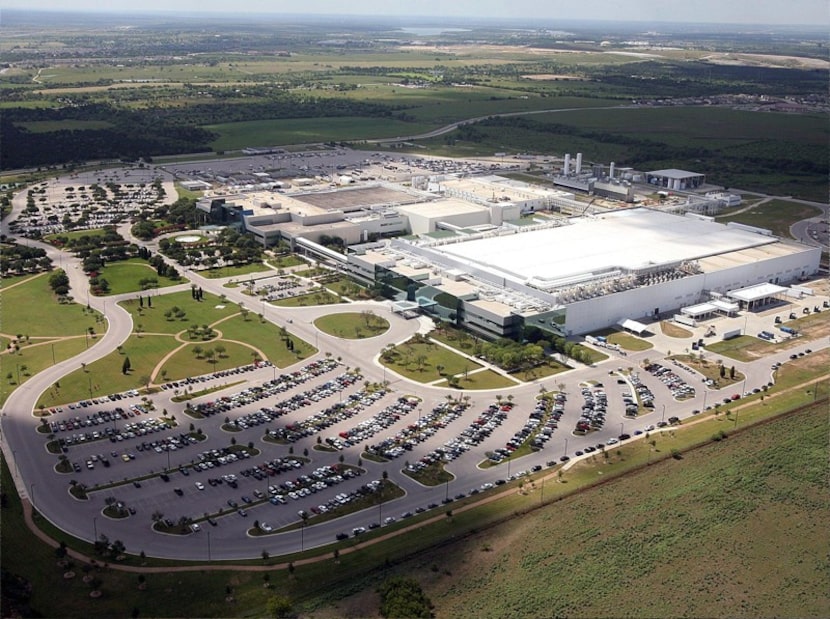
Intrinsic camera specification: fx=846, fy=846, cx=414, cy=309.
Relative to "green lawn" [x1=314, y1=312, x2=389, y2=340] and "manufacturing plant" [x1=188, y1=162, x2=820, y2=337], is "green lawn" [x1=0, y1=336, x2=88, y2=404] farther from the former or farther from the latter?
"manufacturing plant" [x1=188, y1=162, x2=820, y2=337]

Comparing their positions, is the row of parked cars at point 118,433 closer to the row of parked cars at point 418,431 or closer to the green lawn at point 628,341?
the row of parked cars at point 418,431

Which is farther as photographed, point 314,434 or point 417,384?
point 417,384

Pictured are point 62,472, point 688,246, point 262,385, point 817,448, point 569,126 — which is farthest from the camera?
point 569,126

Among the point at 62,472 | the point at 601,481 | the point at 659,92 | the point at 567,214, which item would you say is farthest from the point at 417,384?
the point at 659,92

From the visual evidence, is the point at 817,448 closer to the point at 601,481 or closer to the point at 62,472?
the point at 601,481

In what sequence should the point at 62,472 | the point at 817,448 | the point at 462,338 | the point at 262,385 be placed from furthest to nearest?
the point at 462,338 < the point at 262,385 < the point at 817,448 < the point at 62,472

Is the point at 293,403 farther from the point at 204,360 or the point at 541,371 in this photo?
the point at 541,371
